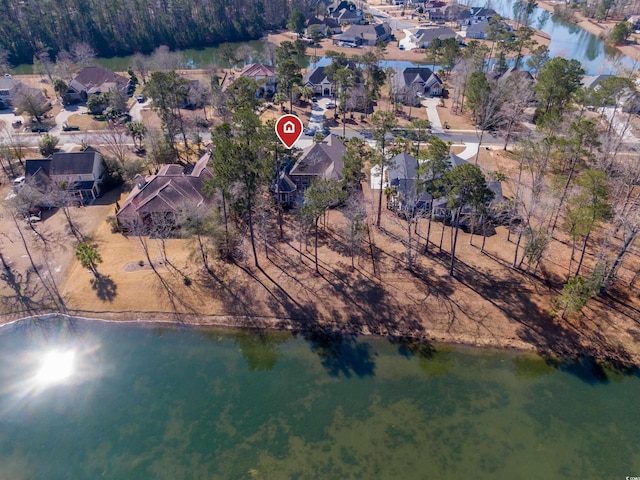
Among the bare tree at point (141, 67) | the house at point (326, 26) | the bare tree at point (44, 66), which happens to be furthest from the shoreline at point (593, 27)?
the bare tree at point (44, 66)

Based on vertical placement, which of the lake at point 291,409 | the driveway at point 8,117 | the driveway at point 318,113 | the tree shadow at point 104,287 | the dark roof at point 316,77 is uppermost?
the dark roof at point 316,77

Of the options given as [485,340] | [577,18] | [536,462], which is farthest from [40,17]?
[577,18]

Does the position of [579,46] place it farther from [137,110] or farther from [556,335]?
[556,335]

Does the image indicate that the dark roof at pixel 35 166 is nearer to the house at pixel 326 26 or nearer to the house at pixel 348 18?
the house at pixel 326 26

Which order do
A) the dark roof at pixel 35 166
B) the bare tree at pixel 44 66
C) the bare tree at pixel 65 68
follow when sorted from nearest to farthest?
the dark roof at pixel 35 166
the bare tree at pixel 65 68
the bare tree at pixel 44 66

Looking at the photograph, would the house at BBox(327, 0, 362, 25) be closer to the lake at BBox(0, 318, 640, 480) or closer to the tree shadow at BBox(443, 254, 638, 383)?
the tree shadow at BBox(443, 254, 638, 383)

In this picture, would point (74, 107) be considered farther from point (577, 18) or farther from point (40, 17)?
point (577, 18)
